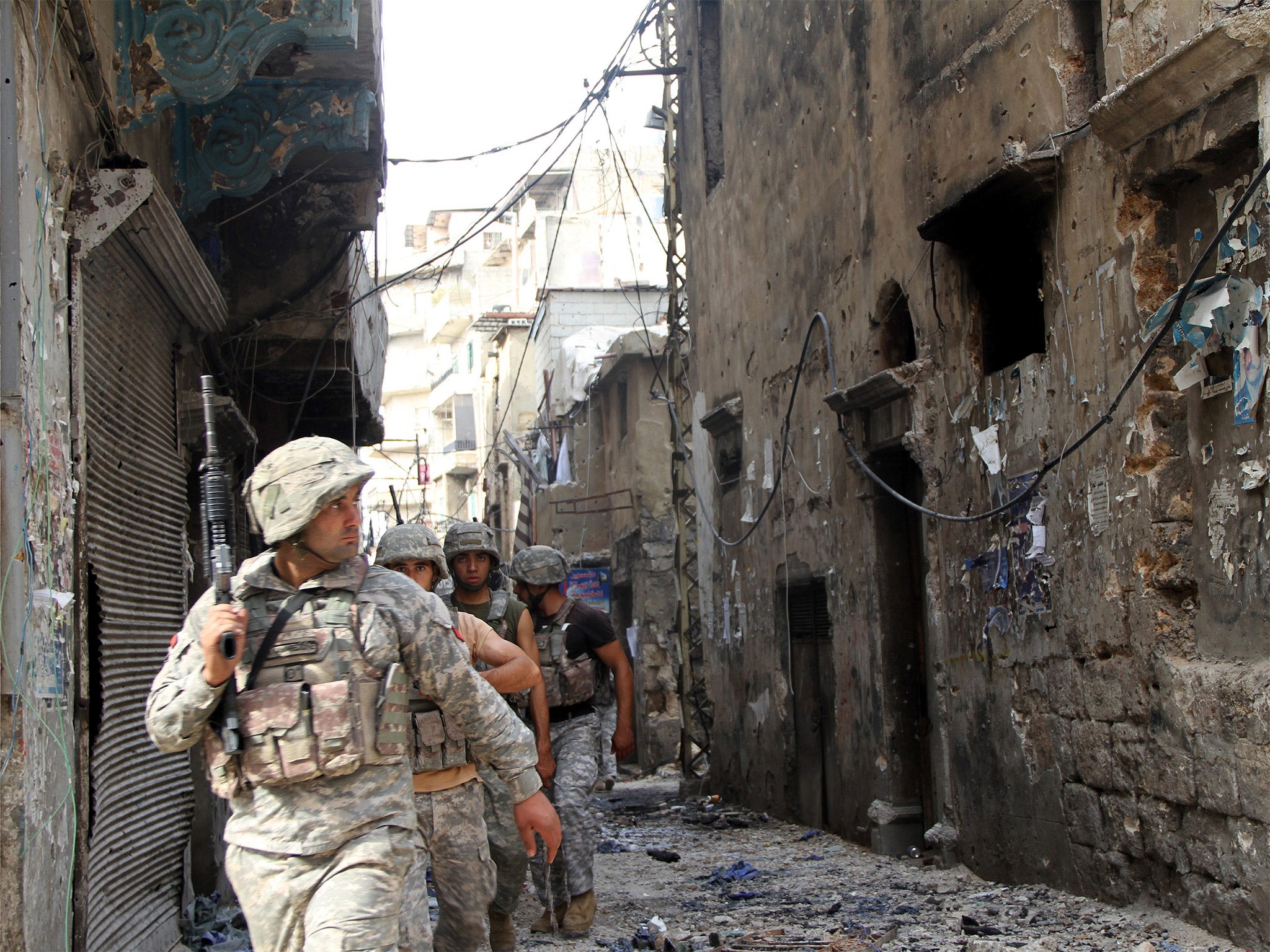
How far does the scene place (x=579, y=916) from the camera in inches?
250

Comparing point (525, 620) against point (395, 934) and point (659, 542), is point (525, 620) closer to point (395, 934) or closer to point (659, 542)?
point (395, 934)

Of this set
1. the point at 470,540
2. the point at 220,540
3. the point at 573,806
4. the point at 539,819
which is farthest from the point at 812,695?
the point at 220,540

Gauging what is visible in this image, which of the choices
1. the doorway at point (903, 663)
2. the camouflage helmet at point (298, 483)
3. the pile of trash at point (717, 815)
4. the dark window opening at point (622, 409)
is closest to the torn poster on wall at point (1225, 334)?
the camouflage helmet at point (298, 483)

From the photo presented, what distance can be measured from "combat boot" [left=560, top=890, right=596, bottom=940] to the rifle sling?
11.1 feet

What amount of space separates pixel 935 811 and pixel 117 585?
17.2ft

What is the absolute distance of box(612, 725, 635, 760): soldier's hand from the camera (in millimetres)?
6859

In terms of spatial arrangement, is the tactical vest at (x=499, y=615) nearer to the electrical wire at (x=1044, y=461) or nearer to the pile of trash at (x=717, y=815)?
the electrical wire at (x=1044, y=461)

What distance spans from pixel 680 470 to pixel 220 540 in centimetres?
1062

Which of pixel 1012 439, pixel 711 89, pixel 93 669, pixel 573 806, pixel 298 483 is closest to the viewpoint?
pixel 298 483

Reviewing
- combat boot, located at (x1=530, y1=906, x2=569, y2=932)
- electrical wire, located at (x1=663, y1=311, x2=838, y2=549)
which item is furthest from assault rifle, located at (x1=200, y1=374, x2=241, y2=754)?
electrical wire, located at (x1=663, y1=311, x2=838, y2=549)

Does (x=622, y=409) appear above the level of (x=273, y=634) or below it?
Result: above

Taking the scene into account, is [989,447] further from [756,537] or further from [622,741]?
[756,537]

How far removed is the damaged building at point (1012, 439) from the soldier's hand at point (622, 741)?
1.99 meters

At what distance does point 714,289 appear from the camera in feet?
43.5
